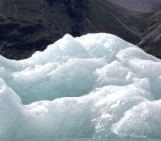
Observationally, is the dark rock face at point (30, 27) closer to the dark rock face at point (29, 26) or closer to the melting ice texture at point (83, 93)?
the dark rock face at point (29, 26)

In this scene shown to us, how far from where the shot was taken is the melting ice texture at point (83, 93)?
2644 centimetres

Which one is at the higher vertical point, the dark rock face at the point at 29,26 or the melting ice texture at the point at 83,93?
the melting ice texture at the point at 83,93

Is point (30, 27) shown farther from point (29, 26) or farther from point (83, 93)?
point (83, 93)

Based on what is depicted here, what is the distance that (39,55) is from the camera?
35.8 metres

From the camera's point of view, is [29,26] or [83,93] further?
[29,26]

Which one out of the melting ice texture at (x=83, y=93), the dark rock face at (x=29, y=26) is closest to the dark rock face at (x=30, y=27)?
the dark rock face at (x=29, y=26)

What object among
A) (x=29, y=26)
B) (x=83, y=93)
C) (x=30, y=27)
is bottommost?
(x=30, y=27)

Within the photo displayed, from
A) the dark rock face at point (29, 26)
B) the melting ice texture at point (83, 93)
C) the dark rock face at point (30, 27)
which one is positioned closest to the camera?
the melting ice texture at point (83, 93)

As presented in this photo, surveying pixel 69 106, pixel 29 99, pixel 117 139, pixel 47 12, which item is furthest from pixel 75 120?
pixel 47 12

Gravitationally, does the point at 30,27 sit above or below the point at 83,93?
below

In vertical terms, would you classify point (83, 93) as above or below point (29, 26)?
above

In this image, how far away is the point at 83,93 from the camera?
1280 inches

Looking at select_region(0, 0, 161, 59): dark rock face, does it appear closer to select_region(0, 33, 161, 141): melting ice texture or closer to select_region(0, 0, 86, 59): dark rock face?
select_region(0, 0, 86, 59): dark rock face

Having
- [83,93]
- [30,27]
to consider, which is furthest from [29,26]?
[83,93]
